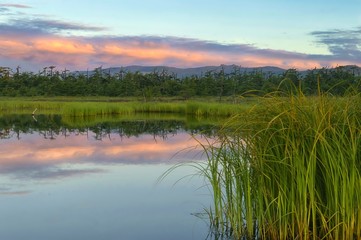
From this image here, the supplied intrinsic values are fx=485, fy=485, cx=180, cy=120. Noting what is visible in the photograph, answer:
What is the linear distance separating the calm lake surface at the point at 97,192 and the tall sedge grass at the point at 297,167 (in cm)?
72

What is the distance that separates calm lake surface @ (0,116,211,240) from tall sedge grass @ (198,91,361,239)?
72cm

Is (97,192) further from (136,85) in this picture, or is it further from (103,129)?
(136,85)

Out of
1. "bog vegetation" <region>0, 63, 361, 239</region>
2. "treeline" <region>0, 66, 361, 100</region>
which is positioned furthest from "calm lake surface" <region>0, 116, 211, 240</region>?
"treeline" <region>0, 66, 361, 100</region>

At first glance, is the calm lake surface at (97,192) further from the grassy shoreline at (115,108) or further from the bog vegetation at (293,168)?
the grassy shoreline at (115,108)

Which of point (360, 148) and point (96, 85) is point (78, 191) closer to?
point (360, 148)

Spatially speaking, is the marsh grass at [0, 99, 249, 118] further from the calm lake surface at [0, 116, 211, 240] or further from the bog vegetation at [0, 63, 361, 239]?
the bog vegetation at [0, 63, 361, 239]

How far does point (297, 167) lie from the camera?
4.39 m

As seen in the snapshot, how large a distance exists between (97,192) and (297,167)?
4.65 meters

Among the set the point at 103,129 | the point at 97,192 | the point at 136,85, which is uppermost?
the point at 136,85

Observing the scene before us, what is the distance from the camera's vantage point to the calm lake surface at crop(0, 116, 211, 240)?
20.2 feet

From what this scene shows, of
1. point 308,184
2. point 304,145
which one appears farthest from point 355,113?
point 308,184

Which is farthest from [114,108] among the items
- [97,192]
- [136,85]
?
[97,192]

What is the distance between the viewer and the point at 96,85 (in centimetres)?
4400

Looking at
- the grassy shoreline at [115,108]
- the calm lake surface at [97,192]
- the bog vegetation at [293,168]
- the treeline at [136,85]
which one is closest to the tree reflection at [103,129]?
the calm lake surface at [97,192]
